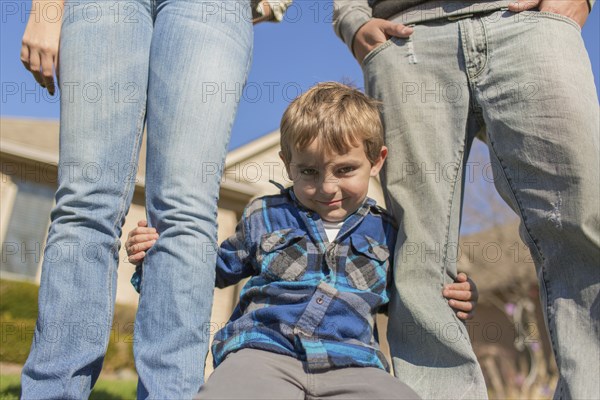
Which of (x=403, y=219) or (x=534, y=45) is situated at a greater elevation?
(x=534, y=45)

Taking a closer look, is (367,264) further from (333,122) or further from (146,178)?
(146,178)

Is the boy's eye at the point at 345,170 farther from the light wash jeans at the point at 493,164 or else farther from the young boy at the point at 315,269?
the light wash jeans at the point at 493,164

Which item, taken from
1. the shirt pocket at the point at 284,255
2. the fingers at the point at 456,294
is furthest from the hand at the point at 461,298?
the shirt pocket at the point at 284,255

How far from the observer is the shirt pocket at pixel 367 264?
2.26m

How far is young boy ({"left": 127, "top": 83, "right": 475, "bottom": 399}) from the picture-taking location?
198 cm

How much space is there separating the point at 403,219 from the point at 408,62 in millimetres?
645

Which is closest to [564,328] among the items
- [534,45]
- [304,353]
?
[304,353]

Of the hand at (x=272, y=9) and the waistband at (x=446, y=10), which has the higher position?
the waistband at (x=446, y=10)

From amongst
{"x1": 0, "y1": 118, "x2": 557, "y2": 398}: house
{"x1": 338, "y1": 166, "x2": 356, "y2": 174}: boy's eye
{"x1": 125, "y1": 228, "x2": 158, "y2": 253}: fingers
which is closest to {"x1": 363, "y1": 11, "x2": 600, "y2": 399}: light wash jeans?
{"x1": 338, "y1": 166, "x2": 356, "y2": 174}: boy's eye

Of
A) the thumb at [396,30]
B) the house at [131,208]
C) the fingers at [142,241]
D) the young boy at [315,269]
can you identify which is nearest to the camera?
the young boy at [315,269]

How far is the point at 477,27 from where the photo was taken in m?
2.37

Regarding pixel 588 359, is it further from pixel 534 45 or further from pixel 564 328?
pixel 534 45

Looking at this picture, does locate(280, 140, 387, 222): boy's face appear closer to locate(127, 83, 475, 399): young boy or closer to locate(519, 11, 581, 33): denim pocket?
locate(127, 83, 475, 399): young boy

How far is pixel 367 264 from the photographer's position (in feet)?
7.60
